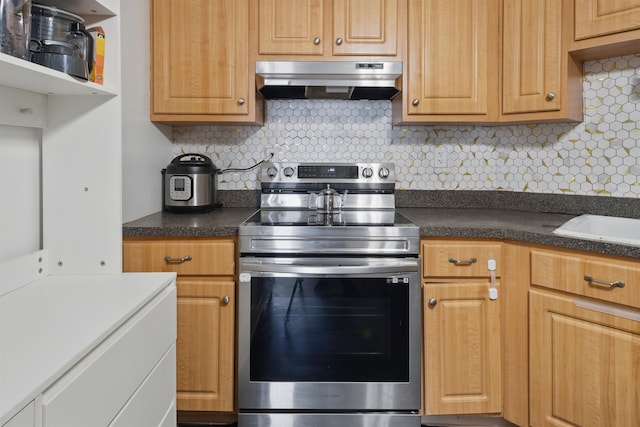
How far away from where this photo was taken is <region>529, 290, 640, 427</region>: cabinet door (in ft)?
4.63

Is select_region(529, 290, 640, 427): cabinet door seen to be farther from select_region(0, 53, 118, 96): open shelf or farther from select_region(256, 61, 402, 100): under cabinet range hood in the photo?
select_region(0, 53, 118, 96): open shelf

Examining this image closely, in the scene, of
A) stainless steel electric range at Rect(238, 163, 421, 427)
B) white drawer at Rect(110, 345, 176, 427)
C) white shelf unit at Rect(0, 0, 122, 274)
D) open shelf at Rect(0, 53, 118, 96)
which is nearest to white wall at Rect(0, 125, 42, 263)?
white shelf unit at Rect(0, 0, 122, 274)

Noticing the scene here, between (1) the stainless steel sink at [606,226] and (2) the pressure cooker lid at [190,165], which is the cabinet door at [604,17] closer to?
(1) the stainless steel sink at [606,226]

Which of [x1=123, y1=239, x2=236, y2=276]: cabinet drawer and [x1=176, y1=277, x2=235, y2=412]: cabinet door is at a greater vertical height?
[x1=123, y1=239, x2=236, y2=276]: cabinet drawer

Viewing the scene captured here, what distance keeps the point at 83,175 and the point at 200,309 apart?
2.26 ft

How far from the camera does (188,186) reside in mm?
2084

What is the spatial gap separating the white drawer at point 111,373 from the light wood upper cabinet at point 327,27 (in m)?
1.37

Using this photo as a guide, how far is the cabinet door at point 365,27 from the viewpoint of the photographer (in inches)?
81.8

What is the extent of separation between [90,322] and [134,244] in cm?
85

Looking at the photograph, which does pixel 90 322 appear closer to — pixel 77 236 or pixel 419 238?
pixel 77 236

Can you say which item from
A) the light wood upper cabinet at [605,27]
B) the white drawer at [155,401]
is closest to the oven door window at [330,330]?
the white drawer at [155,401]

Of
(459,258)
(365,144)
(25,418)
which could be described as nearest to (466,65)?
(365,144)

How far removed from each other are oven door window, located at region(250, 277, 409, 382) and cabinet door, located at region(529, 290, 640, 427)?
50 centimetres

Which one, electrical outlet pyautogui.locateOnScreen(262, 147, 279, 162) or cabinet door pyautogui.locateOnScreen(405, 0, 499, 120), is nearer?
cabinet door pyautogui.locateOnScreen(405, 0, 499, 120)
